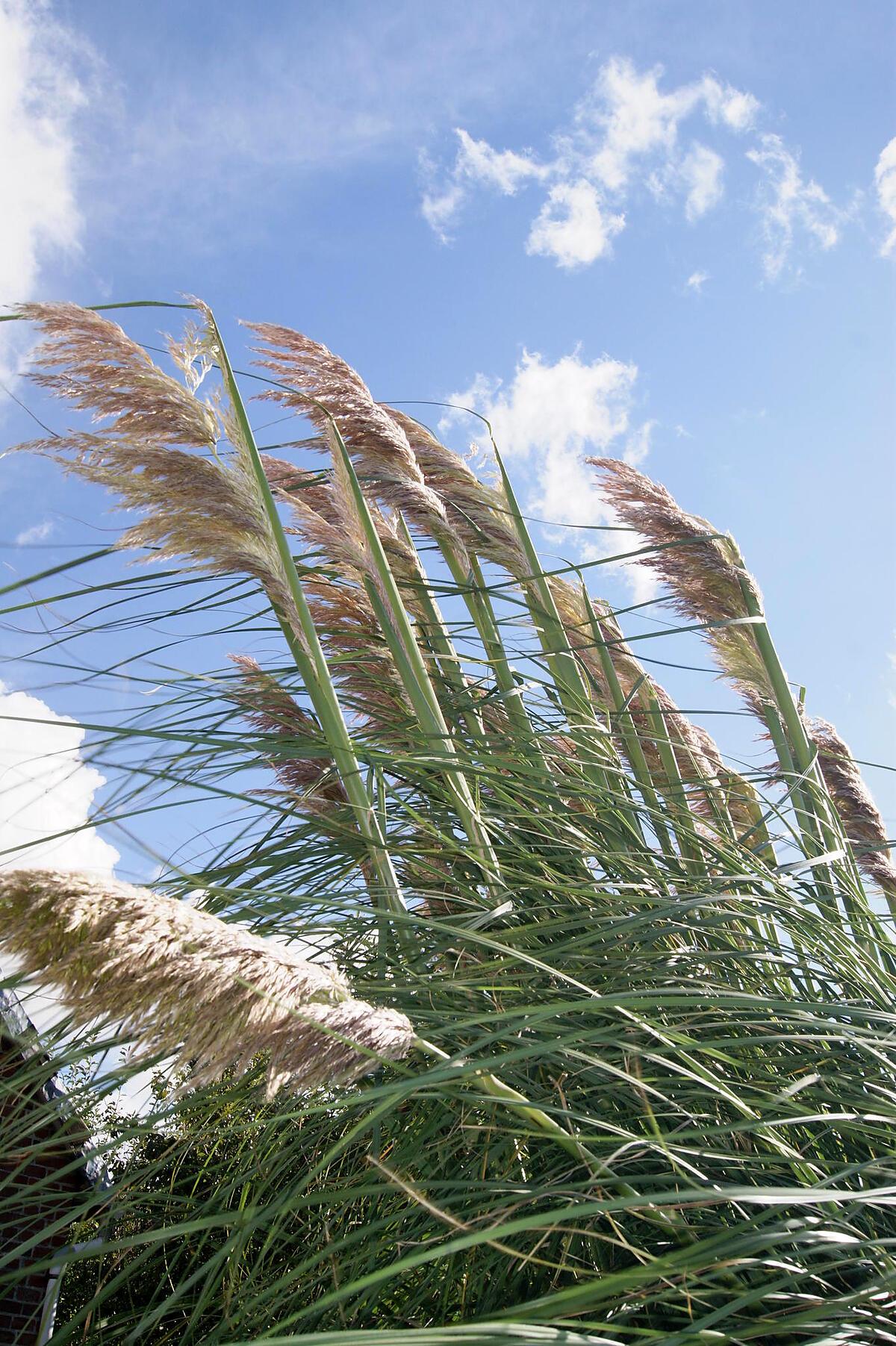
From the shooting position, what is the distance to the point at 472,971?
1825 mm

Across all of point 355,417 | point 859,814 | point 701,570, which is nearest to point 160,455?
point 355,417

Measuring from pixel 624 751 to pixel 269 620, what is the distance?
1207mm

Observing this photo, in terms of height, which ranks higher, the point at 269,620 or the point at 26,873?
the point at 269,620

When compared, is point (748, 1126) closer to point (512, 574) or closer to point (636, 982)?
point (636, 982)

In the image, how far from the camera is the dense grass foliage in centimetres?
134

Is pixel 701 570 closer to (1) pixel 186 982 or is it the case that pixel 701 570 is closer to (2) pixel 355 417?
(2) pixel 355 417

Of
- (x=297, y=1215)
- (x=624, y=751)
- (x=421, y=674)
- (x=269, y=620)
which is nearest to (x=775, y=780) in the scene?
(x=624, y=751)

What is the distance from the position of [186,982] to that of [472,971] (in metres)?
1.01

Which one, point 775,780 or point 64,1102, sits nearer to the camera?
point 64,1102

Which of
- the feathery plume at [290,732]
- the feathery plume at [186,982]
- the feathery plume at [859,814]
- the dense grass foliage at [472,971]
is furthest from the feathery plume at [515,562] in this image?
the feathery plume at [186,982]

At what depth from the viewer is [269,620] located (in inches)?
119

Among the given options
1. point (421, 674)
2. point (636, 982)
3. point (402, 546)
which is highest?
point (402, 546)

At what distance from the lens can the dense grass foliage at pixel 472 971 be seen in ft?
4.40

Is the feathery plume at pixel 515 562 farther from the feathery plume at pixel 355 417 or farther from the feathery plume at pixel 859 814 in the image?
the feathery plume at pixel 859 814
